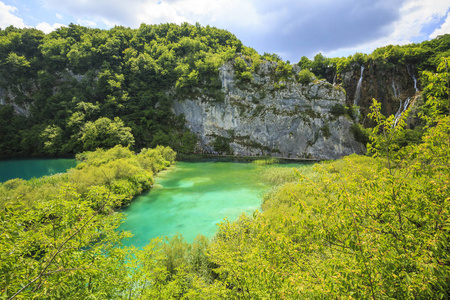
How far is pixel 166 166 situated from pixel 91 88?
30.8m

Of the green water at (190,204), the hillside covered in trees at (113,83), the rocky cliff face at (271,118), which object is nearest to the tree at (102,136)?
the hillside covered in trees at (113,83)

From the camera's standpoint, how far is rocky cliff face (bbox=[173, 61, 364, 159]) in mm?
41594

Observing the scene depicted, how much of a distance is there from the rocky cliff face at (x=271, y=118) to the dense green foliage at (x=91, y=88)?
9.94 feet

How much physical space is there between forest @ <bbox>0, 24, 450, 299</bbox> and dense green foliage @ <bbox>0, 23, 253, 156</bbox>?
11.8 inches

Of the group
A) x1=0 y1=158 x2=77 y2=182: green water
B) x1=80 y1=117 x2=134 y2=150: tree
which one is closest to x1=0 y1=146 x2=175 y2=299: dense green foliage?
x1=0 y1=158 x2=77 y2=182: green water

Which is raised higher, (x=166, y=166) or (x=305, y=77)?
(x=305, y=77)

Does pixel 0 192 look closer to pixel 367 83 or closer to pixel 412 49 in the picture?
pixel 367 83

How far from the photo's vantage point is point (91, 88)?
46.2 m

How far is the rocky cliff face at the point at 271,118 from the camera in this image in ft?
136

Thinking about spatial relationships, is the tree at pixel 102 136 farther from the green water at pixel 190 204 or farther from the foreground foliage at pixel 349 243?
the foreground foliage at pixel 349 243

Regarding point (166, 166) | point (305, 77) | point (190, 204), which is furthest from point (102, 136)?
point (305, 77)

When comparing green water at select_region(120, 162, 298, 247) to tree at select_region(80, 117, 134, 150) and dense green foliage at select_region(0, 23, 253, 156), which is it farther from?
dense green foliage at select_region(0, 23, 253, 156)

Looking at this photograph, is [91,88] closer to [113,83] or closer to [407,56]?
[113,83]

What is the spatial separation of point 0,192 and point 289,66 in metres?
49.7
